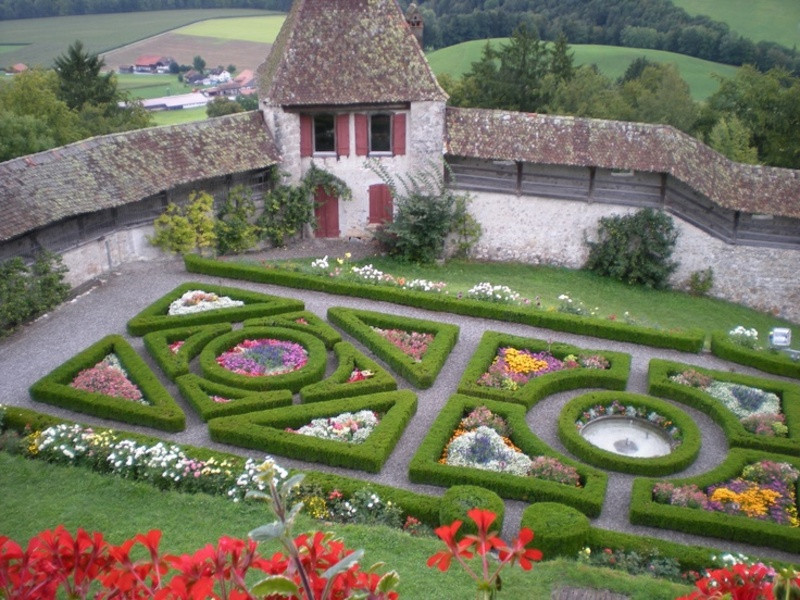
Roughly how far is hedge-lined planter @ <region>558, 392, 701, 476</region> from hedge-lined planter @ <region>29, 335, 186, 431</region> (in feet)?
26.2

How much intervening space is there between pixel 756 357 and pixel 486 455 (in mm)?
8353

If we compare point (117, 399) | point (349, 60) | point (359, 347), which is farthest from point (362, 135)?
point (117, 399)

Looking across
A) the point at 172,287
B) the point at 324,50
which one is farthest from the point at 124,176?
the point at 324,50

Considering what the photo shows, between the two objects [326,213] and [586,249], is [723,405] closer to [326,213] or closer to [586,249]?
[586,249]

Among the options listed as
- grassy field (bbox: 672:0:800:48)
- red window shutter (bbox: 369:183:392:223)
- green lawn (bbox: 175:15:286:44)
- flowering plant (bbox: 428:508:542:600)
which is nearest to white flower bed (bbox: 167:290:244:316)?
red window shutter (bbox: 369:183:392:223)

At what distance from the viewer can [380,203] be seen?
2834 cm

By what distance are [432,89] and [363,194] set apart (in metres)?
4.23

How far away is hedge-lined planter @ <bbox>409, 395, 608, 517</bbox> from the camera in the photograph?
1485 cm

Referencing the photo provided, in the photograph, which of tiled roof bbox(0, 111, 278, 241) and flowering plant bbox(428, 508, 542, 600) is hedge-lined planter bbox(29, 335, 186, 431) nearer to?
tiled roof bbox(0, 111, 278, 241)

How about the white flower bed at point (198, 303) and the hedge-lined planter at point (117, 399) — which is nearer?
the hedge-lined planter at point (117, 399)

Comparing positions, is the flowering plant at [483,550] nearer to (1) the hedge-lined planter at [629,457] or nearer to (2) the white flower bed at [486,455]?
(2) the white flower bed at [486,455]

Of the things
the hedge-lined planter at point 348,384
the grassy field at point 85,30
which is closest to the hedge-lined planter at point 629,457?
the hedge-lined planter at point 348,384

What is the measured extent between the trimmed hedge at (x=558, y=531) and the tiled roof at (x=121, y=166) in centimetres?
1432

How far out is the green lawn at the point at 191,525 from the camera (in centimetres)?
1226
